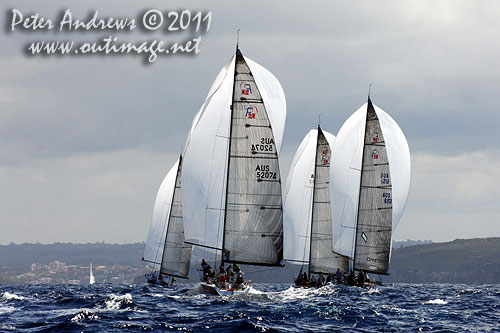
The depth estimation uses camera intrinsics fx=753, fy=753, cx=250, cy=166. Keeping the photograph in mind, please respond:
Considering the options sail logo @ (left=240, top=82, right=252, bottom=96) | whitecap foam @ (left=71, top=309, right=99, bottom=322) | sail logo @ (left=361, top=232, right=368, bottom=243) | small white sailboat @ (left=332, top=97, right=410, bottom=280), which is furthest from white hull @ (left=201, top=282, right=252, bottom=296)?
sail logo @ (left=361, top=232, right=368, bottom=243)

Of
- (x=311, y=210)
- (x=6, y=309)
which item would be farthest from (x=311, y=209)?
(x=6, y=309)

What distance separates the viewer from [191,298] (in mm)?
46625

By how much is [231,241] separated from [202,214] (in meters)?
2.50

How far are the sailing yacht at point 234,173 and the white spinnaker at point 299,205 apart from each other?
24.4 m

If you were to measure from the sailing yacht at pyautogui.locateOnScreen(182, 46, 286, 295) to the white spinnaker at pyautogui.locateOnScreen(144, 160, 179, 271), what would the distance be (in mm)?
28341

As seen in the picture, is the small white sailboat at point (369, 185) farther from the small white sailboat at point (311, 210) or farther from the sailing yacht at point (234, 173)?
the sailing yacht at point (234, 173)

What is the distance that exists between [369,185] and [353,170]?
6.50 ft

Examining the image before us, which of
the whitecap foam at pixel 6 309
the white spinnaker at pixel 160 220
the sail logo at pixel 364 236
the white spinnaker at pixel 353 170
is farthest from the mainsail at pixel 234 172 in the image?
the white spinnaker at pixel 160 220

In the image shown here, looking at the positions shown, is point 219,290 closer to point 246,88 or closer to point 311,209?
point 246,88

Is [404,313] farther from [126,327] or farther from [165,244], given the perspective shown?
[165,244]

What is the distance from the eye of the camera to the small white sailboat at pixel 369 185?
66812mm

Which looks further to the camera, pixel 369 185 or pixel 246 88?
pixel 369 185

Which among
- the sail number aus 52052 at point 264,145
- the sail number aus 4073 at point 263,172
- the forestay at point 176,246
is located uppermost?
the sail number aus 52052 at point 264,145

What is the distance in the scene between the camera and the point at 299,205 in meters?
71.6
